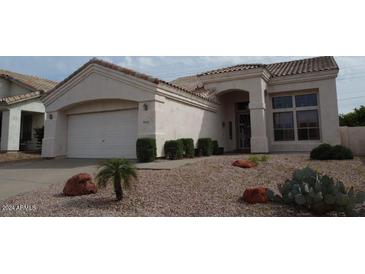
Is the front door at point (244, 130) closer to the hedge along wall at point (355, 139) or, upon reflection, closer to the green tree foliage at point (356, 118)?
the hedge along wall at point (355, 139)

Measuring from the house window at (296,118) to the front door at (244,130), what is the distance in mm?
2178

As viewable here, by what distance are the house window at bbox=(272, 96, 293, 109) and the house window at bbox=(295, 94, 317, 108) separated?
0.41 m

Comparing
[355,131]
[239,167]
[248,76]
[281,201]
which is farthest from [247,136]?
[281,201]

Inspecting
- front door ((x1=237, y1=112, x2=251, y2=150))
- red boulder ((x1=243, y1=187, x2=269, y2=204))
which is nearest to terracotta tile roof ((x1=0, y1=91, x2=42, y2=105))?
front door ((x1=237, y1=112, x2=251, y2=150))

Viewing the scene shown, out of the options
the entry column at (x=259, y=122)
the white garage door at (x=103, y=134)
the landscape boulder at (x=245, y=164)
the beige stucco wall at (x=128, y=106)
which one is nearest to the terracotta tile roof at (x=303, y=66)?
the entry column at (x=259, y=122)

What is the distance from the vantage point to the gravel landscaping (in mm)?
5285

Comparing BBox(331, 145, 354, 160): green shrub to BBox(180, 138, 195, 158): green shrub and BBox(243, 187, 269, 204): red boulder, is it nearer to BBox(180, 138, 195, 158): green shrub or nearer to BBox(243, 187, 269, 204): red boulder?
BBox(180, 138, 195, 158): green shrub

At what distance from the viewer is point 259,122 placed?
51.6ft

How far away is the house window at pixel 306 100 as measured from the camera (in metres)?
16.3

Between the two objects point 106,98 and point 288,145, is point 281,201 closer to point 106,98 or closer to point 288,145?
point 106,98

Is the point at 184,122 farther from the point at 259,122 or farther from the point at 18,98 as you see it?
the point at 18,98

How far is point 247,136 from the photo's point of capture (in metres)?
19.0

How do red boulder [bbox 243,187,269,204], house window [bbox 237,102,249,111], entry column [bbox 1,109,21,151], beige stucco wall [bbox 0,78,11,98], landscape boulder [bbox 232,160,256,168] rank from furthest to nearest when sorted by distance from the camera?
beige stucco wall [bbox 0,78,11,98] → house window [bbox 237,102,249,111] → entry column [bbox 1,109,21,151] → landscape boulder [bbox 232,160,256,168] → red boulder [bbox 243,187,269,204]
